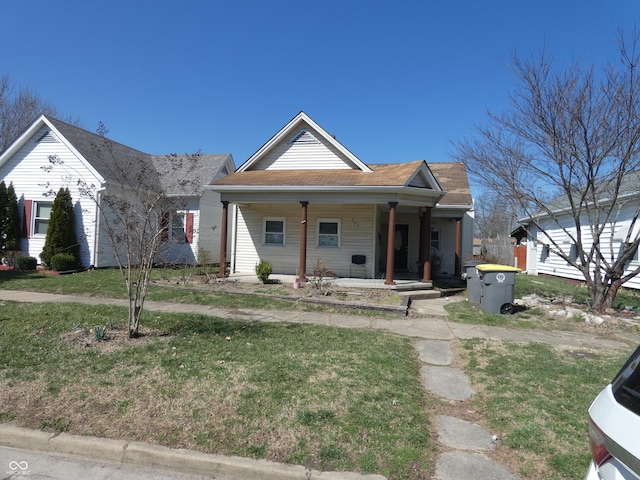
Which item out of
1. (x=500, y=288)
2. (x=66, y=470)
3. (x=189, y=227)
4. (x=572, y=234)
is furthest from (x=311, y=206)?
(x=66, y=470)

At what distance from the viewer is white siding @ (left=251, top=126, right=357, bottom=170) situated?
590 inches

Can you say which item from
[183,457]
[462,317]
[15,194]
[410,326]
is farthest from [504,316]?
[15,194]

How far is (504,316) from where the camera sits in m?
9.19

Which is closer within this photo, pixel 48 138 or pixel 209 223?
pixel 48 138

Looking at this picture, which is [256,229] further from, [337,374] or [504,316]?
[337,374]

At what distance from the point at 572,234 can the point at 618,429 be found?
18.8 m

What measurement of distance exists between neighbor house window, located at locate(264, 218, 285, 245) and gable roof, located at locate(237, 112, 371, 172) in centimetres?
236

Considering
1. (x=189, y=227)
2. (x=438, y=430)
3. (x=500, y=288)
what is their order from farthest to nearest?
1. (x=189, y=227)
2. (x=500, y=288)
3. (x=438, y=430)

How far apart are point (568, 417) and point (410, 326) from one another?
424cm

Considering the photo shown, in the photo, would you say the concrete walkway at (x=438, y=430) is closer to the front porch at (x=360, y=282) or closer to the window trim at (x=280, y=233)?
the front porch at (x=360, y=282)

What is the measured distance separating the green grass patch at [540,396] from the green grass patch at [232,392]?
79cm

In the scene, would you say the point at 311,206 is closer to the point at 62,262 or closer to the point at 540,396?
the point at 62,262

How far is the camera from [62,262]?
14164 mm

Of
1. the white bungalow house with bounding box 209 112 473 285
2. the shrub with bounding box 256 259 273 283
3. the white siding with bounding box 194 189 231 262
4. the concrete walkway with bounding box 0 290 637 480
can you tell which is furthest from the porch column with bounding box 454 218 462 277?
the white siding with bounding box 194 189 231 262
